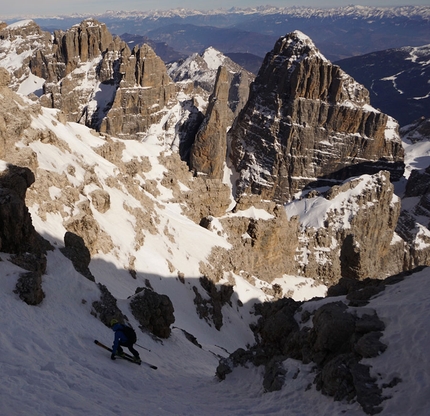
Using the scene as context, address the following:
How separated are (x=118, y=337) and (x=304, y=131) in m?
80.8

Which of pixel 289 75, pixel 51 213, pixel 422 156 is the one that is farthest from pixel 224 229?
pixel 422 156

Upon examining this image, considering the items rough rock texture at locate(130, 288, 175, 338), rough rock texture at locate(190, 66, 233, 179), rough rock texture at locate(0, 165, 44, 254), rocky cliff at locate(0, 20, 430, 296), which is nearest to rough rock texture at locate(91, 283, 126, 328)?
rough rock texture at locate(130, 288, 175, 338)

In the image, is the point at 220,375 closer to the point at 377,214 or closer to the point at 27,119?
the point at 27,119

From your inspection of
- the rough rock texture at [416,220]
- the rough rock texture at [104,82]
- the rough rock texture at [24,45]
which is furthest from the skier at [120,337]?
the rough rock texture at [24,45]

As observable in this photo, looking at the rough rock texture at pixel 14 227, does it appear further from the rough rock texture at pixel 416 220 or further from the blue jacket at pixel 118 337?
the rough rock texture at pixel 416 220

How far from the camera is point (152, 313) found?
2033 cm

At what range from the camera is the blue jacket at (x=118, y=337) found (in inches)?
530

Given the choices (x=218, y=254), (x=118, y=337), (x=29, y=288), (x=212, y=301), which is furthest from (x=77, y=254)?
(x=218, y=254)

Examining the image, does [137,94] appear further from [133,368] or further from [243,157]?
[133,368]

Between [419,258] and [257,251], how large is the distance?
1485 inches

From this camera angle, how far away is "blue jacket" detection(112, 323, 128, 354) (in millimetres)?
13461

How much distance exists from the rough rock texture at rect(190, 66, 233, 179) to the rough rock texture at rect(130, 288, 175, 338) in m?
68.3

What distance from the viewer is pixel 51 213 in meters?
25.0

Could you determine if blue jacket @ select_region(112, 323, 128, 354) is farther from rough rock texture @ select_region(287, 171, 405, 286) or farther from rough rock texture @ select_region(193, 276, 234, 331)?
rough rock texture @ select_region(287, 171, 405, 286)
